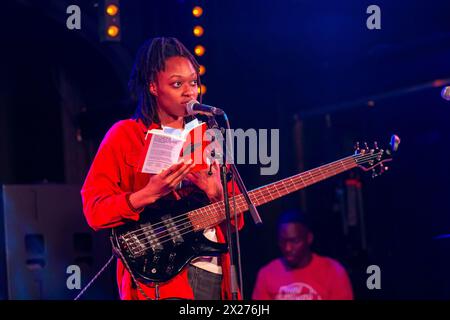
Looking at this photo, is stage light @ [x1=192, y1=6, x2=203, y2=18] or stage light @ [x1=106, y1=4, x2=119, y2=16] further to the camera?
stage light @ [x1=192, y1=6, x2=203, y2=18]

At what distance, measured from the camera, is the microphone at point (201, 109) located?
338 centimetres

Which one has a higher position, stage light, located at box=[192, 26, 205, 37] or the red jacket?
stage light, located at box=[192, 26, 205, 37]

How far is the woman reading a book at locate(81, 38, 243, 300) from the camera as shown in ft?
11.7

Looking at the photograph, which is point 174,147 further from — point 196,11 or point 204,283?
point 196,11

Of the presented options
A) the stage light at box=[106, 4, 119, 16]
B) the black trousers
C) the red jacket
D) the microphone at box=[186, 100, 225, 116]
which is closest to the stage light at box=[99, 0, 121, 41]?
the stage light at box=[106, 4, 119, 16]

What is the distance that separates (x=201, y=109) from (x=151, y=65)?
0.67 meters

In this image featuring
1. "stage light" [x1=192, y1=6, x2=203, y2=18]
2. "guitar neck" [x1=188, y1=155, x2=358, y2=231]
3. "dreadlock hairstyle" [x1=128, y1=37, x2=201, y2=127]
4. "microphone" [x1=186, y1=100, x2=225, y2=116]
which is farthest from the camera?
"stage light" [x1=192, y1=6, x2=203, y2=18]

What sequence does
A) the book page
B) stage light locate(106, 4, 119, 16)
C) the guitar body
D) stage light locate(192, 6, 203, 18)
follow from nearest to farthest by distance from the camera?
the book page, the guitar body, stage light locate(106, 4, 119, 16), stage light locate(192, 6, 203, 18)

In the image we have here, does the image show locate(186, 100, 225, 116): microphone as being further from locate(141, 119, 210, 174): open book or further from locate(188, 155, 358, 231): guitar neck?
locate(188, 155, 358, 231): guitar neck

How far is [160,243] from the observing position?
12.1ft

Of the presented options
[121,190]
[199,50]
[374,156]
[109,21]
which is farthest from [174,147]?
[199,50]

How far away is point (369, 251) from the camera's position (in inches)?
252

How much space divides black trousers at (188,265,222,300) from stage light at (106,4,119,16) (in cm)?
221

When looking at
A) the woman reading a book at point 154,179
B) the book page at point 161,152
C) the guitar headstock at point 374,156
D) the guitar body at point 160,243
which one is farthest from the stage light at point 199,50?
the book page at point 161,152
